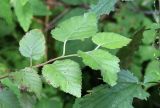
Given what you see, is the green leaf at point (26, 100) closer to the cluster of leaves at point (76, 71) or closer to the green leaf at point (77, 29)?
the cluster of leaves at point (76, 71)

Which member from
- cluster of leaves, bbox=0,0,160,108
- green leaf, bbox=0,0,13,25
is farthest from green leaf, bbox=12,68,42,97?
green leaf, bbox=0,0,13,25

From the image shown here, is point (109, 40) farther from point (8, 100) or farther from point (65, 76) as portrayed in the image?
point (8, 100)

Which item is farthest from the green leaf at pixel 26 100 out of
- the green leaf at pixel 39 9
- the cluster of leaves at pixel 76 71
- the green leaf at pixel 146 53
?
the green leaf at pixel 146 53

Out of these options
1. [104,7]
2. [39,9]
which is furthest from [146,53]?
[104,7]

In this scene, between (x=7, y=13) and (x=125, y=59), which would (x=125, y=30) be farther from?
(x=7, y=13)

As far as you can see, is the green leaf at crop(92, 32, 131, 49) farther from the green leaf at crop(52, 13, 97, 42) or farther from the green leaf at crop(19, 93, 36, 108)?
the green leaf at crop(19, 93, 36, 108)

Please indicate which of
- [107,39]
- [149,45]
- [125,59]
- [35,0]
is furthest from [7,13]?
[149,45]
